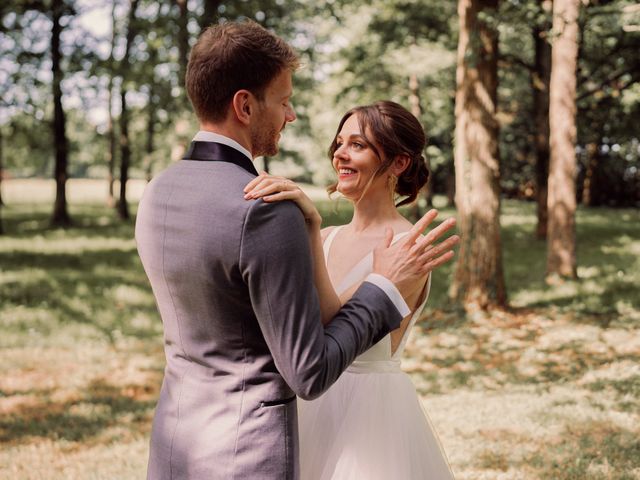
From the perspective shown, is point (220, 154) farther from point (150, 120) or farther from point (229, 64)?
point (150, 120)

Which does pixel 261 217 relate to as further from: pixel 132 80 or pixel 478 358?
pixel 132 80

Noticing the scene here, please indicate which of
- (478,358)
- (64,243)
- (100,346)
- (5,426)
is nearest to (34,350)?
(100,346)

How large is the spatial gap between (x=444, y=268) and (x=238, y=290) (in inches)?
546

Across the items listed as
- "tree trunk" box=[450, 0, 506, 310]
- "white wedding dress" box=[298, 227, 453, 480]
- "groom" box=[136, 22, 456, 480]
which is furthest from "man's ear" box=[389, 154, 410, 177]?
"tree trunk" box=[450, 0, 506, 310]

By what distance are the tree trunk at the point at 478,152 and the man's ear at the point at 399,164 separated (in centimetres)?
670

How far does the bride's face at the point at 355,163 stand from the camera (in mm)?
2756

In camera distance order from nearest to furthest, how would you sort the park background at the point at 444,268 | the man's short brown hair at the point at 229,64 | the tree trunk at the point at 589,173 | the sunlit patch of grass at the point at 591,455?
1. the man's short brown hair at the point at 229,64
2. the sunlit patch of grass at the point at 591,455
3. the park background at the point at 444,268
4. the tree trunk at the point at 589,173

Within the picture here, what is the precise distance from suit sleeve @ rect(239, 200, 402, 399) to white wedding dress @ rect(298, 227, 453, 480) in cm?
95

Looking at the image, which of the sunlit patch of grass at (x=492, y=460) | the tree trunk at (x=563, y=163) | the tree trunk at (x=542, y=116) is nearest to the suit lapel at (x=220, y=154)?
the sunlit patch of grass at (x=492, y=460)

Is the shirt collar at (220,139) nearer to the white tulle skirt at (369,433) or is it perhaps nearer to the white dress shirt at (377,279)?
the white dress shirt at (377,279)

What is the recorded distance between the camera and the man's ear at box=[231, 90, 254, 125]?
176 cm

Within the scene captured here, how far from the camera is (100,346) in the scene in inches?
351

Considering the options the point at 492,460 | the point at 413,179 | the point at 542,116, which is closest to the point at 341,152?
the point at 413,179

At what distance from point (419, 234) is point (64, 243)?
18661 millimetres
